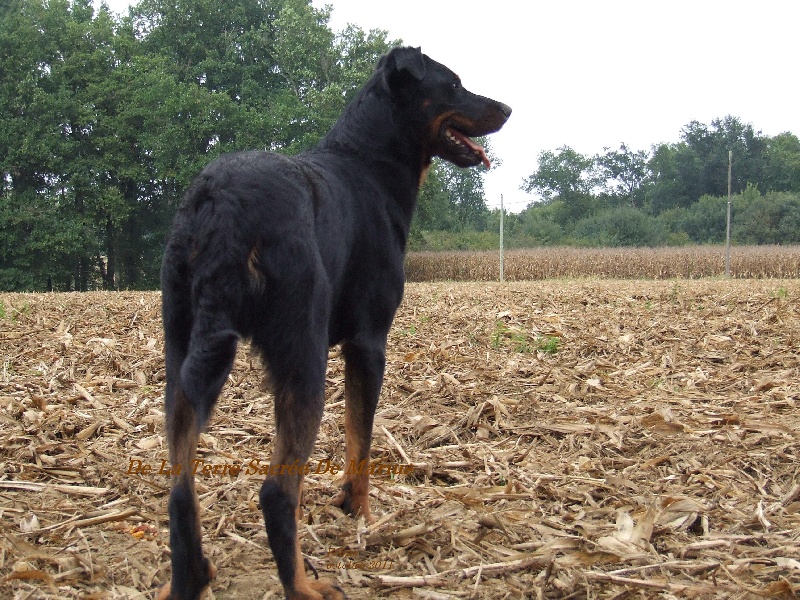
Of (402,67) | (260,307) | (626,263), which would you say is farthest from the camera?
(626,263)

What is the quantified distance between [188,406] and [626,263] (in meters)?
39.6

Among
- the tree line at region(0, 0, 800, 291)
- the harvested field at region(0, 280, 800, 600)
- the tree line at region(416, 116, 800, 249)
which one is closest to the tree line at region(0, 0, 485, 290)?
the tree line at region(0, 0, 800, 291)

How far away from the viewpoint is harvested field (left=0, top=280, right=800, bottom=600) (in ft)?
9.62

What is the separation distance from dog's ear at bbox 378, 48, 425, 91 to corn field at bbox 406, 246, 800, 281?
35344 mm

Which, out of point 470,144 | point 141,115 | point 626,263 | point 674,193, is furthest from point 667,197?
point 470,144

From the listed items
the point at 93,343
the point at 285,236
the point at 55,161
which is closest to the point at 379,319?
the point at 285,236

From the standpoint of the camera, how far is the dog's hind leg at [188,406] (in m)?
2.46

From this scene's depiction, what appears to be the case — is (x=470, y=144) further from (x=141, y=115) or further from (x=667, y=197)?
(x=667, y=197)

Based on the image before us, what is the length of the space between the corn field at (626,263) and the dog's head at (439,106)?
115 ft

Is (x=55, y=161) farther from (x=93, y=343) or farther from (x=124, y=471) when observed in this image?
(x=124, y=471)

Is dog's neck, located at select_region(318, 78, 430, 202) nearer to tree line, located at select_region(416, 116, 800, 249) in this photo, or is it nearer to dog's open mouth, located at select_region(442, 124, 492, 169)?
dog's open mouth, located at select_region(442, 124, 492, 169)

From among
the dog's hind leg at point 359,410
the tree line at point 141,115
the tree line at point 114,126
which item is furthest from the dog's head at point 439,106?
the tree line at point 114,126

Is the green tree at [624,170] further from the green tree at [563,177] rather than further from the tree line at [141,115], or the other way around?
the tree line at [141,115]

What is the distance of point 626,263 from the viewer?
131 feet
